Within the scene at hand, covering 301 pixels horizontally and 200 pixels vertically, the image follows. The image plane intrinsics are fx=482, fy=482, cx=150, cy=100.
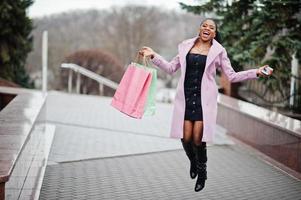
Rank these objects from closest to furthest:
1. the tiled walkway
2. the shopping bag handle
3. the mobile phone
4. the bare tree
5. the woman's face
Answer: the mobile phone → the woman's face → the shopping bag handle → the tiled walkway → the bare tree

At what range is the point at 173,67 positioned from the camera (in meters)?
4.62

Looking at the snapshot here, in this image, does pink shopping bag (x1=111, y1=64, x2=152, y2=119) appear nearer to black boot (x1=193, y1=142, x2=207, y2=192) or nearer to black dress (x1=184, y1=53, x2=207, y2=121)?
black dress (x1=184, y1=53, x2=207, y2=121)

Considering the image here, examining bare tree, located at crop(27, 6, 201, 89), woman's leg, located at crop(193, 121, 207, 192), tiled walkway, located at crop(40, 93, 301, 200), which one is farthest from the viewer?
bare tree, located at crop(27, 6, 201, 89)

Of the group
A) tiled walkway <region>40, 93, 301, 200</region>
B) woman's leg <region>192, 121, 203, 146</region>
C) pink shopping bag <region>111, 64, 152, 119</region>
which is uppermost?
pink shopping bag <region>111, 64, 152, 119</region>

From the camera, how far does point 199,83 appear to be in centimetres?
439

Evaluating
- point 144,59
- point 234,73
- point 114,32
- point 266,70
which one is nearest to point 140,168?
point 144,59

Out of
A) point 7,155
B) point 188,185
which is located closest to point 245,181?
point 188,185

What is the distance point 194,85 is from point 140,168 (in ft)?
10.5

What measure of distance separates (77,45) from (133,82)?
2406cm

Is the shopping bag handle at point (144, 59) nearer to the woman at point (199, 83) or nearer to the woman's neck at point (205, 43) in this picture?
the woman at point (199, 83)

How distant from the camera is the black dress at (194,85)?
14.4 feet

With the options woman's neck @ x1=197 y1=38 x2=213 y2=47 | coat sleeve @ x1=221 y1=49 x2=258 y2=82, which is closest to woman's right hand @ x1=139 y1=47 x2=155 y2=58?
woman's neck @ x1=197 y1=38 x2=213 y2=47

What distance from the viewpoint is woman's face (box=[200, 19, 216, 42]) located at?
4.32 m

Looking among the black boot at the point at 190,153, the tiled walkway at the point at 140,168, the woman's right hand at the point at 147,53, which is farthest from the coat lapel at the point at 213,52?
the tiled walkway at the point at 140,168
